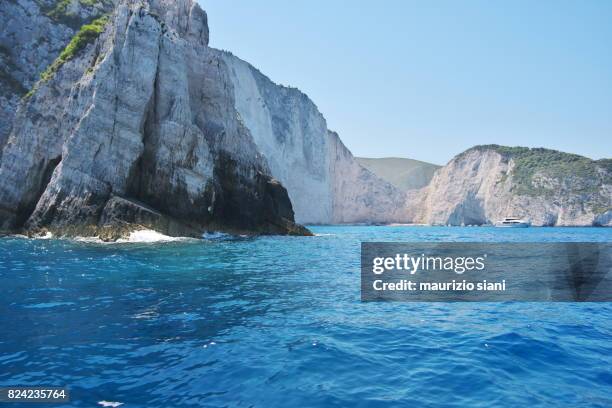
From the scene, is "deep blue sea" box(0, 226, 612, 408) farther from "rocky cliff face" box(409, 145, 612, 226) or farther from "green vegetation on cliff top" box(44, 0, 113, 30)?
"rocky cliff face" box(409, 145, 612, 226)

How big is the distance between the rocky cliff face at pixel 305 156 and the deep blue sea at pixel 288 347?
78.8 m

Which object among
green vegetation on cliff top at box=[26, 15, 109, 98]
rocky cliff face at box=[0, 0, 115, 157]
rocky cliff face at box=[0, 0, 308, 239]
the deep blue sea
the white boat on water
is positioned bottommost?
the deep blue sea

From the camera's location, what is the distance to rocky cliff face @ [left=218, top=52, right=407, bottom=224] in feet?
305

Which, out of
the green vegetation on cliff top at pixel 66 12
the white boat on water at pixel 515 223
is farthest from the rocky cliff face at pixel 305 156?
the white boat on water at pixel 515 223

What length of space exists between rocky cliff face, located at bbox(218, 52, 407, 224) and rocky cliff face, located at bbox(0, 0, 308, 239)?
149 ft

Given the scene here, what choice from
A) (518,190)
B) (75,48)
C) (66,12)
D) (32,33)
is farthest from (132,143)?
(518,190)

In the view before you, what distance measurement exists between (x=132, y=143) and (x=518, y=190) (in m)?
120

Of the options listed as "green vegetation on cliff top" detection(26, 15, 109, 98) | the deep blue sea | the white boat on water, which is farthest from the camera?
the white boat on water

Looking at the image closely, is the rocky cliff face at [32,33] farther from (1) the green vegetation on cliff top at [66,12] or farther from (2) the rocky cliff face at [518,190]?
(2) the rocky cliff face at [518,190]

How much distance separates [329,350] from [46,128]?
128ft

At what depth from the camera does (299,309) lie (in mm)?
10422

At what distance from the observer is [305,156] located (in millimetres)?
108875

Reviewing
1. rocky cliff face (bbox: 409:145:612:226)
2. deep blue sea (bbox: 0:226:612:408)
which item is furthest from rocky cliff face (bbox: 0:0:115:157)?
rocky cliff face (bbox: 409:145:612:226)

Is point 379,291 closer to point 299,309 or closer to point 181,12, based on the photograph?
point 299,309
